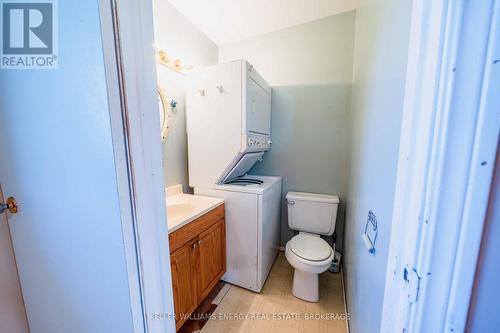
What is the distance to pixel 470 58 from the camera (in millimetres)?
286

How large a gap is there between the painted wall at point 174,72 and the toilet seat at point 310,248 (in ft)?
3.91

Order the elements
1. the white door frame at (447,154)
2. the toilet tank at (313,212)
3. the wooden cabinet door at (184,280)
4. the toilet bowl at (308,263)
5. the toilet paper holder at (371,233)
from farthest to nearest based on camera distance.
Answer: the toilet tank at (313,212) < the toilet bowl at (308,263) < the wooden cabinet door at (184,280) < the toilet paper holder at (371,233) < the white door frame at (447,154)

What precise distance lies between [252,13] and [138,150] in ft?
6.05

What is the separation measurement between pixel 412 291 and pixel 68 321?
125 cm

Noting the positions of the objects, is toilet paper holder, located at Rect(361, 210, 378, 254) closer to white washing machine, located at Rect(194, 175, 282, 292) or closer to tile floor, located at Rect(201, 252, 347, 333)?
white washing machine, located at Rect(194, 175, 282, 292)

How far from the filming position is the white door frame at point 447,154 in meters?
0.28

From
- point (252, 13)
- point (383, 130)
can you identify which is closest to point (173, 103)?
point (252, 13)

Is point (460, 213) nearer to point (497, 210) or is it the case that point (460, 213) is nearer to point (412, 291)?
point (497, 210)

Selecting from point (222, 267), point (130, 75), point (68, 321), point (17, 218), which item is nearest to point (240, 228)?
point (222, 267)

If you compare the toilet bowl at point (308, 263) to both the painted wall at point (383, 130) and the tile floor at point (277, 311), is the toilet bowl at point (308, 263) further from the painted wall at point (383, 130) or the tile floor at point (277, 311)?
the painted wall at point (383, 130)

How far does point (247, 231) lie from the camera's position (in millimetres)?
1646

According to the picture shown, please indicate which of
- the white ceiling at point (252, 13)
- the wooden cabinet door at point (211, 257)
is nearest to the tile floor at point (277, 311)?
the wooden cabinet door at point (211, 257)

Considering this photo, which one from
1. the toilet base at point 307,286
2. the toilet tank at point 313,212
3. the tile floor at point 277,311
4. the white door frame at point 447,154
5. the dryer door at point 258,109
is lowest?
the tile floor at point 277,311

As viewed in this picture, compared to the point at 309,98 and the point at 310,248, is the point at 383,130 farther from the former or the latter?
the point at 309,98
